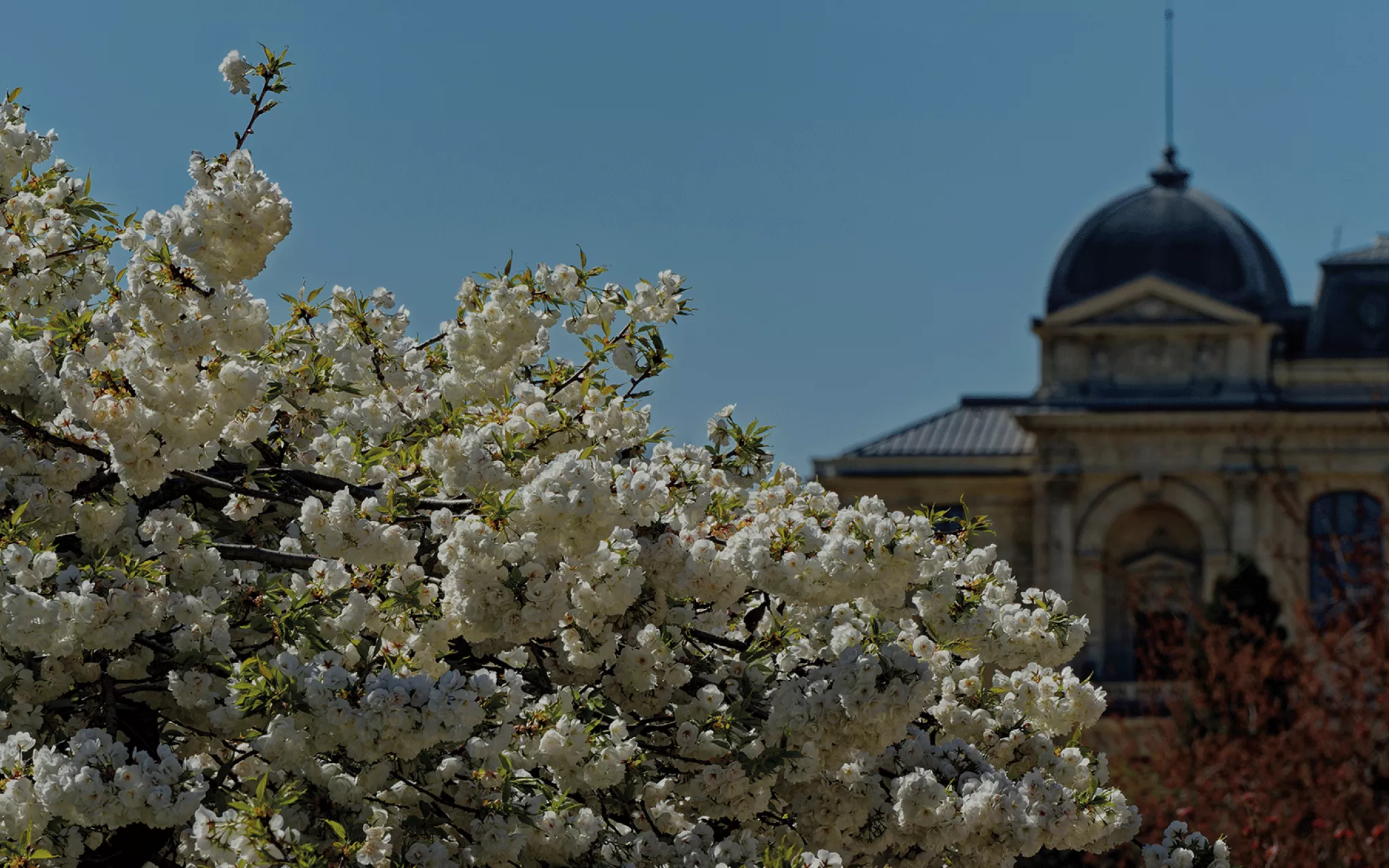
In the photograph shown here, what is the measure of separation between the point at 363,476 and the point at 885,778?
2.20 metres

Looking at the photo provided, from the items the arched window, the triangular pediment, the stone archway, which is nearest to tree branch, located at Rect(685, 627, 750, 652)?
the arched window

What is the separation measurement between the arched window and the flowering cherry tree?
11253 mm

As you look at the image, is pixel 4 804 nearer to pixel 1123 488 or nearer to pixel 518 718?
pixel 518 718

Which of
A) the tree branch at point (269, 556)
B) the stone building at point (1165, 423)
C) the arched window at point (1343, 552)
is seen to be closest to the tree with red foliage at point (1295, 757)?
the arched window at point (1343, 552)

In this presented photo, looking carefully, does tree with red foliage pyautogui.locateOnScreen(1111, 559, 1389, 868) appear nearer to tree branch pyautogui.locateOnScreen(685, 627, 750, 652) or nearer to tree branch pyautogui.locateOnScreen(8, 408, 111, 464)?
tree branch pyautogui.locateOnScreen(685, 627, 750, 652)

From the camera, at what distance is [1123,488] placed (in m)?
46.3

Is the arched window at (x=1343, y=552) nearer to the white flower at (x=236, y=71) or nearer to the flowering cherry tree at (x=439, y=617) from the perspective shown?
the flowering cherry tree at (x=439, y=617)

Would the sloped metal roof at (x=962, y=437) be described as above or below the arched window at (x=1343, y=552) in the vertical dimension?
above

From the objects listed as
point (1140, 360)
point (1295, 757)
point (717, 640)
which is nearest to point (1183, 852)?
point (717, 640)

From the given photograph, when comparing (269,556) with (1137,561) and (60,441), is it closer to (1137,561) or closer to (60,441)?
(60,441)

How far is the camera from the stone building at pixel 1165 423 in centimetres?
4591

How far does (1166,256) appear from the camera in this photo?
47344mm

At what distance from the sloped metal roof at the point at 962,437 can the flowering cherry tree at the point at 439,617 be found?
39.6 meters

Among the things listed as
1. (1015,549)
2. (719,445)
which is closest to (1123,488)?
(1015,549)
